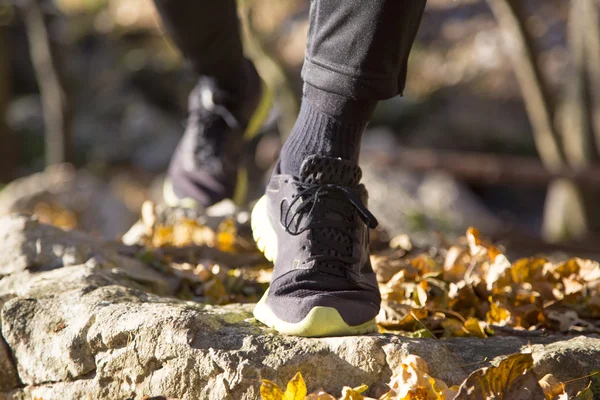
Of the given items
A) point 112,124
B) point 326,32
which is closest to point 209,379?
point 326,32

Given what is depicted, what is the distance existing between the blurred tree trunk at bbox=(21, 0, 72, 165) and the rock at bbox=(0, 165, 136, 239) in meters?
1.42

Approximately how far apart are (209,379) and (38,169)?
9511 mm

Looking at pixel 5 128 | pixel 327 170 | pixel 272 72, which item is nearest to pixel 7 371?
pixel 327 170

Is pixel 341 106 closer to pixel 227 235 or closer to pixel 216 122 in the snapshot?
pixel 227 235

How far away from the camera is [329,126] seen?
1.86 meters

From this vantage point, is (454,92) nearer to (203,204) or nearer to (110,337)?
(203,204)

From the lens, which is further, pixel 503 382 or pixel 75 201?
pixel 75 201

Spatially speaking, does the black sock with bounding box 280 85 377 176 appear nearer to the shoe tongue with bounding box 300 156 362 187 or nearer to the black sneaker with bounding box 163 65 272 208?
the shoe tongue with bounding box 300 156 362 187

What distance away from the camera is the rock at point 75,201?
19.5 feet

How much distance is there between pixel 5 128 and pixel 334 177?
8241 mm

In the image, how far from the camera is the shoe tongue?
1835 millimetres

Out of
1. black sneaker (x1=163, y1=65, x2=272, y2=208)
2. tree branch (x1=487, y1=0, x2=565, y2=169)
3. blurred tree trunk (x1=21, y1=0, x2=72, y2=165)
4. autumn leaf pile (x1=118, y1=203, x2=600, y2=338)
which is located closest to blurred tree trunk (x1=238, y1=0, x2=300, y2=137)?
tree branch (x1=487, y1=0, x2=565, y2=169)

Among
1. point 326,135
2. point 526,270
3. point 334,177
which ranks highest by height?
point 326,135

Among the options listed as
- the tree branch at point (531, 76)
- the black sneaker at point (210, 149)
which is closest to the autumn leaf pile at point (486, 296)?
the black sneaker at point (210, 149)
